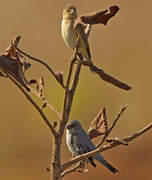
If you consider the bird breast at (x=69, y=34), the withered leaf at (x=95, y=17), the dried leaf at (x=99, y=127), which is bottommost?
the dried leaf at (x=99, y=127)

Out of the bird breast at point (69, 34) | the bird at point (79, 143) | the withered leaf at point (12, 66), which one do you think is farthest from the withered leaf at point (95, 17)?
the bird breast at point (69, 34)

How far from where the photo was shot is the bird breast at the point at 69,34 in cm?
315

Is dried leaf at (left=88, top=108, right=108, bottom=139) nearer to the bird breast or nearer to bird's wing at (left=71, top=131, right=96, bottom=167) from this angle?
bird's wing at (left=71, top=131, right=96, bottom=167)

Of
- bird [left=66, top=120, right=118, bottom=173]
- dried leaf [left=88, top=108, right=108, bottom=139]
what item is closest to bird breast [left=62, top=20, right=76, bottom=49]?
bird [left=66, top=120, right=118, bottom=173]

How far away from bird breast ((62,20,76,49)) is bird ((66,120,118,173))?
1.43 feet

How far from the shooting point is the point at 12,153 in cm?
755

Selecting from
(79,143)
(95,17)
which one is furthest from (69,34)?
(95,17)

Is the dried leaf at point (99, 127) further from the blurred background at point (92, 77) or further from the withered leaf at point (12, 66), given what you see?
the blurred background at point (92, 77)

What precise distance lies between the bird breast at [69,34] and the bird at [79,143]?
436 mm

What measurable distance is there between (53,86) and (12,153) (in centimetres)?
126

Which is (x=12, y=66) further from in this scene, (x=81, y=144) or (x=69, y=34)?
(x=69, y=34)

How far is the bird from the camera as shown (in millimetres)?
3000

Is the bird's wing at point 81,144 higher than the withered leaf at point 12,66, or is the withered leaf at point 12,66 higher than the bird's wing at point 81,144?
the withered leaf at point 12,66

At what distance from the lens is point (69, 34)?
324cm
